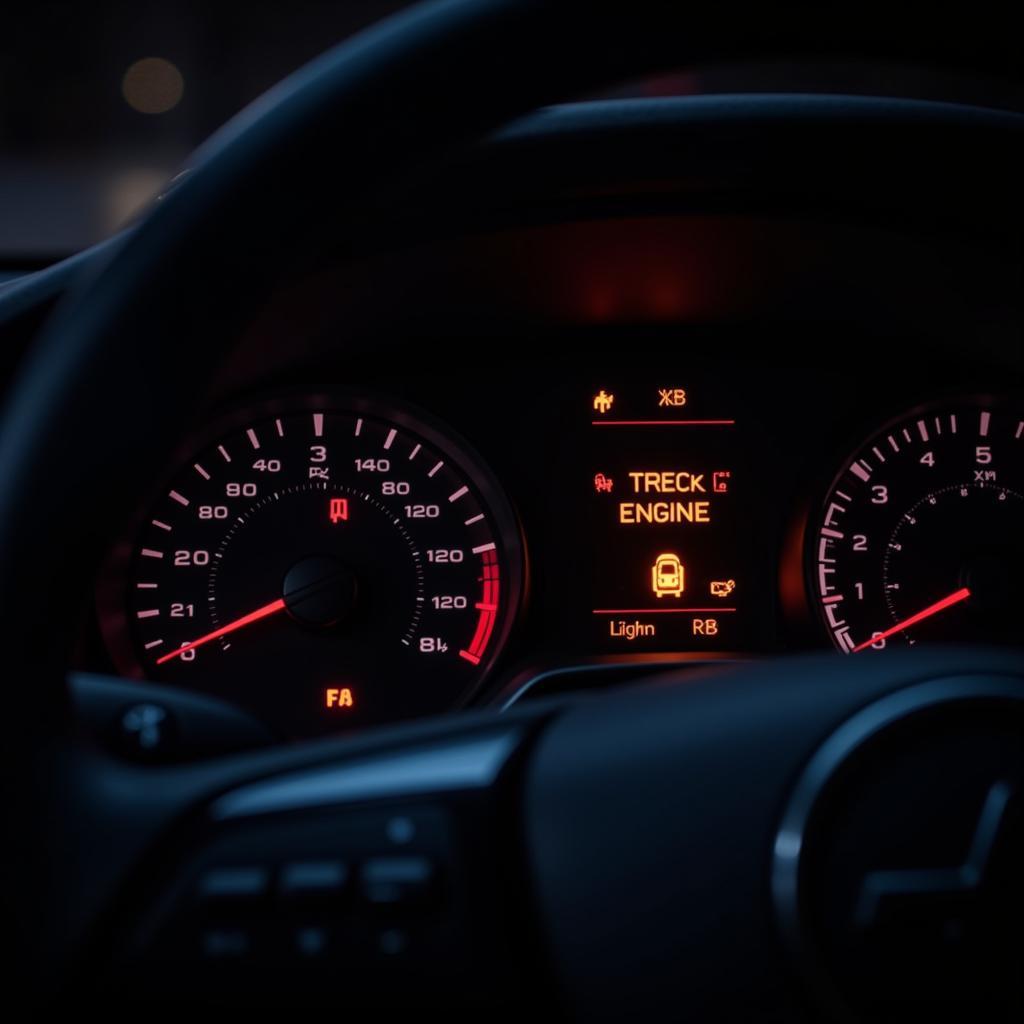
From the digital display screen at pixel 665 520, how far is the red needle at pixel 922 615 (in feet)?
0.80

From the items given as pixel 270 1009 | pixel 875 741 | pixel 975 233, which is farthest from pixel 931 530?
pixel 270 1009

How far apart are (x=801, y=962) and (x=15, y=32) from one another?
127 inches

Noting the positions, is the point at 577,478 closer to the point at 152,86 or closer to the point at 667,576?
the point at 667,576

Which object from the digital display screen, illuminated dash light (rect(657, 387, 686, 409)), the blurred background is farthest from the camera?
illuminated dash light (rect(657, 387, 686, 409))

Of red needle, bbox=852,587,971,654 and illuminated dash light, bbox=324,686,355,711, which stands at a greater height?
red needle, bbox=852,587,971,654

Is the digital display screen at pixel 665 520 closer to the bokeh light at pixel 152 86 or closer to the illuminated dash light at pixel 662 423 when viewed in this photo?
the illuminated dash light at pixel 662 423

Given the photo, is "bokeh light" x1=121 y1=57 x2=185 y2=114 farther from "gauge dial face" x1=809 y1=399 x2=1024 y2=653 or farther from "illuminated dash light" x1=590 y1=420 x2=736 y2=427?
"gauge dial face" x1=809 y1=399 x2=1024 y2=653

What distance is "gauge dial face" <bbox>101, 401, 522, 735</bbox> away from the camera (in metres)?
2.47

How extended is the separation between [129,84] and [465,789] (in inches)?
113

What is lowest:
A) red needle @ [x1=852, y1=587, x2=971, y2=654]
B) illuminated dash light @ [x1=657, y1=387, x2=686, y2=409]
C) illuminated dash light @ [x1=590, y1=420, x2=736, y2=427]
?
red needle @ [x1=852, y1=587, x2=971, y2=654]

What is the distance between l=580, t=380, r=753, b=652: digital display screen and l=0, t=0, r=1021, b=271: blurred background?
0.61m

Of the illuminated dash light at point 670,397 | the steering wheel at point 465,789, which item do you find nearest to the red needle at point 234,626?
the illuminated dash light at point 670,397

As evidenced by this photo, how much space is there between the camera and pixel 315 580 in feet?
7.95

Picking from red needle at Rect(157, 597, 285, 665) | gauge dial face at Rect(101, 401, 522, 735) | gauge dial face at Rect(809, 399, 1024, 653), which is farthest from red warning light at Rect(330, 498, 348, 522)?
gauge dial face at Rect(809, 399, 1024, 653)
